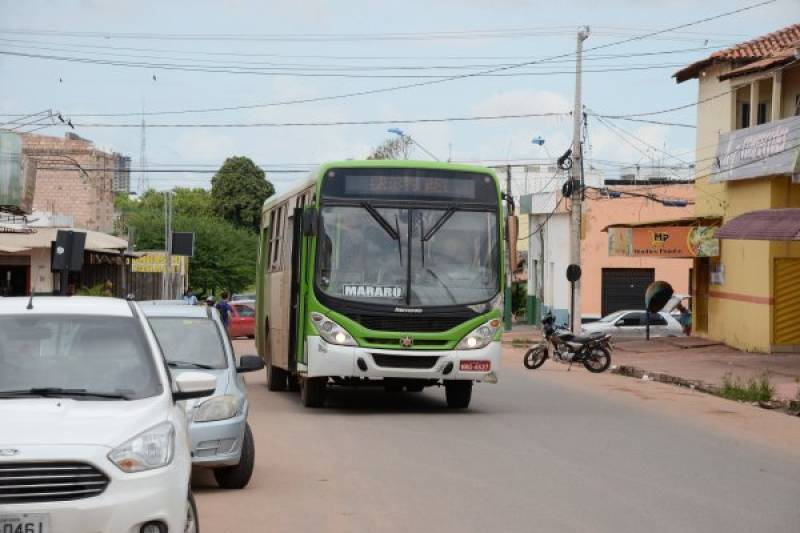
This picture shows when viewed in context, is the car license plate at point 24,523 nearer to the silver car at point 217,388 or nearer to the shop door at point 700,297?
the silver car at point 217,388

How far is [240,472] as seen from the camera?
11.5 metres

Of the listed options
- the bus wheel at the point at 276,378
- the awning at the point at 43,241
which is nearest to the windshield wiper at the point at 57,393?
the bus wheel at the point at 276,378

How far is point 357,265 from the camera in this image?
18.6 metres

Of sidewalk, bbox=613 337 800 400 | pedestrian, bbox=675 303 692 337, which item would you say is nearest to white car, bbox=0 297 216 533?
sidewalk, bbox=613 337 800 400

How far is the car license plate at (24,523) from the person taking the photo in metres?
6.66

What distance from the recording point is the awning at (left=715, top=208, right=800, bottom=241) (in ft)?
93.5

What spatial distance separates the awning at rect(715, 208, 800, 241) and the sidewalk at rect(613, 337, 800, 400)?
2.95 meters

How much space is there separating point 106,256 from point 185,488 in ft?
170

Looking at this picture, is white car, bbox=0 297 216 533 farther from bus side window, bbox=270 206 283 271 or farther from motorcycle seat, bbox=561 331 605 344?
motorcycle seat, bbox=561 331 605 344

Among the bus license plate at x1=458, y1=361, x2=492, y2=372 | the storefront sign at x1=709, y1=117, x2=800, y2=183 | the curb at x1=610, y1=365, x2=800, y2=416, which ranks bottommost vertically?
the curb at x1=610, y1=365, x2=800, y2=416

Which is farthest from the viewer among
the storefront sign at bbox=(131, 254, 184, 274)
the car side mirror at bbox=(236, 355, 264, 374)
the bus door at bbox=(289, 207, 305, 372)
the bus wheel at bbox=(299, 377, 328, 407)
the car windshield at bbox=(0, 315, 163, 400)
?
the storefront sign at bbox=(131, 254, 184, 274)

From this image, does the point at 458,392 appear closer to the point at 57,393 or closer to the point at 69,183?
the point at 57,393

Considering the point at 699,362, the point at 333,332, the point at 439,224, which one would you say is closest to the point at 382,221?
the point at 439,224

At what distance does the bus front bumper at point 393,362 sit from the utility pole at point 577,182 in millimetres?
21814
